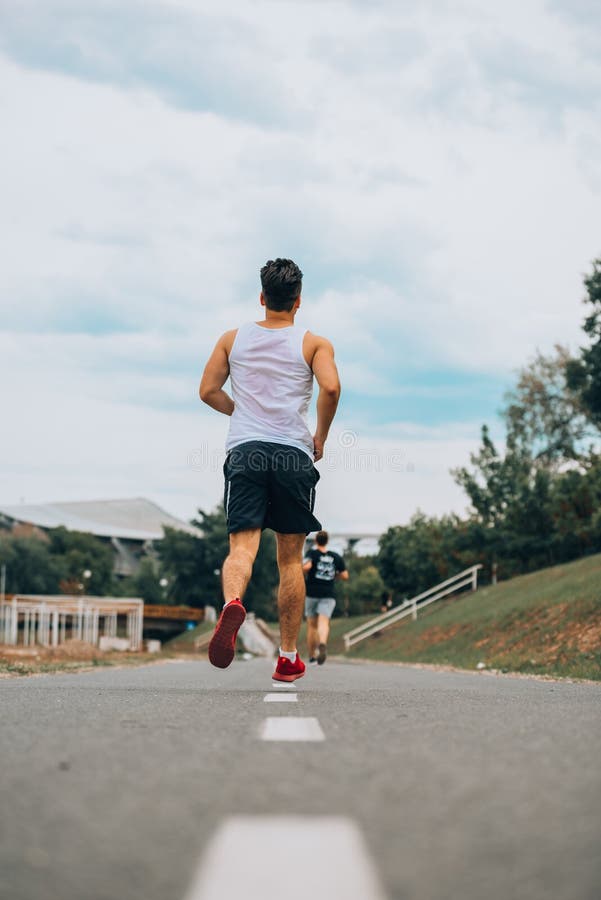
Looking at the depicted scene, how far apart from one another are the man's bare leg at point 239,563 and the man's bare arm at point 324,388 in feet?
2.46

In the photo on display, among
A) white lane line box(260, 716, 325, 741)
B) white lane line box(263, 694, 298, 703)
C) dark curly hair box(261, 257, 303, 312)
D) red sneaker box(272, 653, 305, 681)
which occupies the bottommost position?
white lane line box(263, 694, 298, 703)

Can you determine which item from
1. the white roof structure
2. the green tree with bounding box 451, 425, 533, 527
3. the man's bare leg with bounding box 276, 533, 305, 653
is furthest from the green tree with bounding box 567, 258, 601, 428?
the white roof structure

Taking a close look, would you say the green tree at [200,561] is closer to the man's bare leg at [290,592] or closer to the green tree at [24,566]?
the green tree at [24,566]

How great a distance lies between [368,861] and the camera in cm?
201

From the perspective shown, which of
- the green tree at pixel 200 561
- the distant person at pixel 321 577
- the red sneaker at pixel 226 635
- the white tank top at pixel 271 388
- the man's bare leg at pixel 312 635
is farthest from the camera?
the green tree at pixel 200 561

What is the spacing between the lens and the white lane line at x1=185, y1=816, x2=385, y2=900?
1.83 metres

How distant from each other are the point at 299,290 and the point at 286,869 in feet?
20.1

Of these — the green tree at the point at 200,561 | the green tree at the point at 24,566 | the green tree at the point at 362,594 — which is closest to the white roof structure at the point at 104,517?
the green tree at the point at 24,566

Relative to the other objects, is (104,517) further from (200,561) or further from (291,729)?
(291,729)

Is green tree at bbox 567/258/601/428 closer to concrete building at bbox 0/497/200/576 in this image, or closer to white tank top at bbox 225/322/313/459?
white tank top at bbox 225/322/313/459

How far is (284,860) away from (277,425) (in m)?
5.54

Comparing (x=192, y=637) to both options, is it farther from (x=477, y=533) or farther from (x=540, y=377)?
(x=477, y=533)

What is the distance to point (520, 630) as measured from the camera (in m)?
27.2

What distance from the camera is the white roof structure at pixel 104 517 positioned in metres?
152
